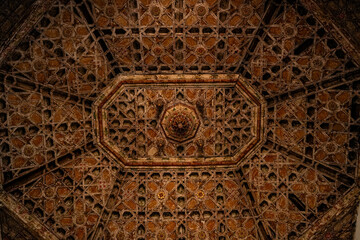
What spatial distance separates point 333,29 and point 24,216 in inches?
276

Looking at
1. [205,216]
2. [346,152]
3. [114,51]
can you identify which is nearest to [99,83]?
[114,51]

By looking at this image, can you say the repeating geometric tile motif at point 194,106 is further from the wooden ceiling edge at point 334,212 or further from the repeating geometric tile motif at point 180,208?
the wooden ceiling edge at point 334,212

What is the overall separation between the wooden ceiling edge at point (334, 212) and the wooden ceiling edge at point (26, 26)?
6.78 metres

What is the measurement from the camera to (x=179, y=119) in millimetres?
7086

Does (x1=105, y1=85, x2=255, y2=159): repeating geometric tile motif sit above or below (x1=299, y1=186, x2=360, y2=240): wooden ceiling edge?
above

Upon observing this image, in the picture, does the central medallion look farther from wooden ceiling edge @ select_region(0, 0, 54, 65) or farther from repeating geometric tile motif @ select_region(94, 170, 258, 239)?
wooden ceiling edge @ select_region(0, 0, 54, 65)

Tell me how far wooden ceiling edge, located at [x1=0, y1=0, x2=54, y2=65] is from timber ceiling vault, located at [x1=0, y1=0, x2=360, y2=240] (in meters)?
0.02

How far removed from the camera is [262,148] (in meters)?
7.13

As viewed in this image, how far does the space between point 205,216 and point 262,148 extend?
1953 millimetres

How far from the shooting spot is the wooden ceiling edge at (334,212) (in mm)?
6418

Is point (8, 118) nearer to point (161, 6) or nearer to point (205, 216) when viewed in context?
point (161, 6)

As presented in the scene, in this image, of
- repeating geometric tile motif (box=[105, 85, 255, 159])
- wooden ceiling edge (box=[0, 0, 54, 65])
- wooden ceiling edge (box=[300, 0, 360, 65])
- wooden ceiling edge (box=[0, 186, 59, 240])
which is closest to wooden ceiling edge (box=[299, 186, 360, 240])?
repeating geometric tile motif (box=[105, 85, 255, 159])

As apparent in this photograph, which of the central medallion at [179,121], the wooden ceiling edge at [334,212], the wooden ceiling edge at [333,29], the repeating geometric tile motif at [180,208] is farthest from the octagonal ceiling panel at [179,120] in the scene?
the wooden ceiling edge at [334,212]

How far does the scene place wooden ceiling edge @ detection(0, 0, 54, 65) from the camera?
19.7 ft
